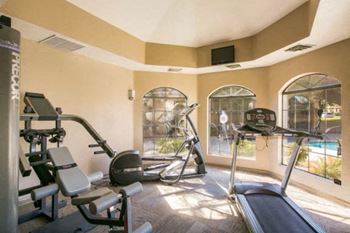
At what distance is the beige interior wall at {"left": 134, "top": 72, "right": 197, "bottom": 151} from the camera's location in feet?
19.6

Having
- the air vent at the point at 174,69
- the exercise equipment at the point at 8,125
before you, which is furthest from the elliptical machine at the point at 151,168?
the exercise equipment at the point at 8,125

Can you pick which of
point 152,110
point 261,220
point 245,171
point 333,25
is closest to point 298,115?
point 245,171

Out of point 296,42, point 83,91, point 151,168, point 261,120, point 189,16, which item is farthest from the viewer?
point 151,168

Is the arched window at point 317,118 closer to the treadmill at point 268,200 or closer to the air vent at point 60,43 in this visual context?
the treadmill at point 268,200

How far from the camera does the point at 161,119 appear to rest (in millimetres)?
6312

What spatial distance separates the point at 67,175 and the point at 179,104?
418 cm

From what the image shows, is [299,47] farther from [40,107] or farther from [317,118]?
[40,107]

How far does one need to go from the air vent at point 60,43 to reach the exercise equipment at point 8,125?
2.09 metres

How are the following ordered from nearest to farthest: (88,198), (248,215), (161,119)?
(88,198) < (248,215) < (161,119)

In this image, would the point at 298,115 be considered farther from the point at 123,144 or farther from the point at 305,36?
the point at 123,144

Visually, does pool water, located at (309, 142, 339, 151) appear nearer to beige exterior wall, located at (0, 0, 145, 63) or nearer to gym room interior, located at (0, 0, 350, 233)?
gym room interior, located at (0, 0, 350, 233)

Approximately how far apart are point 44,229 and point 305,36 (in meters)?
4.44

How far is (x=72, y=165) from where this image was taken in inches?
108

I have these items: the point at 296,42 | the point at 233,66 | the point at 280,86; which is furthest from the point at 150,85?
the point at 296,42
